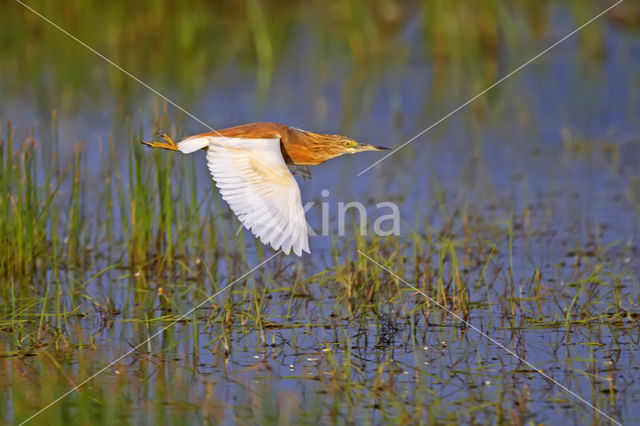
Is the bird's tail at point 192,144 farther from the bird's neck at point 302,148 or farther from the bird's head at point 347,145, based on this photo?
the bird's head at point 347,145

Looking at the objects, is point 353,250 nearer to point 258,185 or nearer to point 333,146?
point 333,146

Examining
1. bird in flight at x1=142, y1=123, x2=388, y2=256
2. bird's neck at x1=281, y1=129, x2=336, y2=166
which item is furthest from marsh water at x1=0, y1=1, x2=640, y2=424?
bird in flight at x1=142, y1=123, x2=388, y2=256

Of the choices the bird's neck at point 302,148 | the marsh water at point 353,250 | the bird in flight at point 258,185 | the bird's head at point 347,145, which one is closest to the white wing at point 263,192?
the bird in flight at point 258,185

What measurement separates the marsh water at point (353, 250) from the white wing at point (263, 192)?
0.62 meters

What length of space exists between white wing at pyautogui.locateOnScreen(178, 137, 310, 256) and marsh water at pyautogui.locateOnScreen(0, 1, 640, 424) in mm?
622

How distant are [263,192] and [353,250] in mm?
1833

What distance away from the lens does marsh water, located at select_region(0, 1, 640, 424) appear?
210 inches

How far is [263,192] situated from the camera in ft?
19.4

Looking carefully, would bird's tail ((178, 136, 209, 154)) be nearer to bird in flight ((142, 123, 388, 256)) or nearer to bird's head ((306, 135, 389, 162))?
bird in flight ((142, 123, 388, 256))

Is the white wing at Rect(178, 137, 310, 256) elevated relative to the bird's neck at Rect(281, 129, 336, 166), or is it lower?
lower

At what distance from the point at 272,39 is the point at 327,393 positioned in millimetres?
10373

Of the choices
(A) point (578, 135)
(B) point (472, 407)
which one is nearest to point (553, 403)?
(B) point (472, 407)

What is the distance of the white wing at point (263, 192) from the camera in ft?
19.0

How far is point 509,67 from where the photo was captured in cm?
1358
